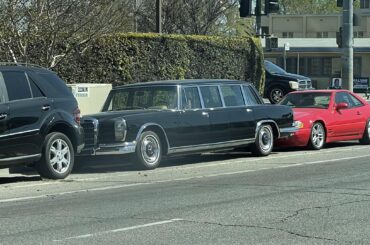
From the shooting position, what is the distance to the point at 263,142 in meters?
14.5

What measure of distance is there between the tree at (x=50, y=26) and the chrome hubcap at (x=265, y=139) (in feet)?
18.3

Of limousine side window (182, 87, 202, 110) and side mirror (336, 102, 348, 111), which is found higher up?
limousine side window (182, 87, 202, 110)

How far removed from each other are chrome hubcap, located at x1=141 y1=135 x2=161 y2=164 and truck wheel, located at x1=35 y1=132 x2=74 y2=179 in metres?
1.46

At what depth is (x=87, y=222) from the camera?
7578 millimetres

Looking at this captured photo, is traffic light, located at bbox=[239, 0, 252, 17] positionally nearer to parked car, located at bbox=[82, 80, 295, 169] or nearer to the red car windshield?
the red car windshield

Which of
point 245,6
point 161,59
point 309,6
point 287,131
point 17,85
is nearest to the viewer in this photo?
point 17,85

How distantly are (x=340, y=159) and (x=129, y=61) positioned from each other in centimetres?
872

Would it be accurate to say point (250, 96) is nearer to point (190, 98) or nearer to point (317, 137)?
point (190, 98)

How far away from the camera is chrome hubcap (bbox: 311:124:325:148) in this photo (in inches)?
612

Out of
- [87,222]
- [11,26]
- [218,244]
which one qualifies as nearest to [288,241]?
[218,244]

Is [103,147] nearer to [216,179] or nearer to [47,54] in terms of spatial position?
[216,179]

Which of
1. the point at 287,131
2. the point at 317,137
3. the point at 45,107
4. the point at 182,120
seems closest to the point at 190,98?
the point at 182,120

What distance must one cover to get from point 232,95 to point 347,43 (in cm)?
943

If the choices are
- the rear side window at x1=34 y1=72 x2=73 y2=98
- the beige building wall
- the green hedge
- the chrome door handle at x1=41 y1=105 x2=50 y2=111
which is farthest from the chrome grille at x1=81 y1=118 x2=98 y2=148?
the beige building wall
